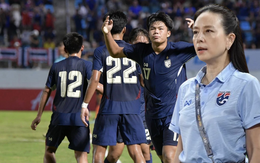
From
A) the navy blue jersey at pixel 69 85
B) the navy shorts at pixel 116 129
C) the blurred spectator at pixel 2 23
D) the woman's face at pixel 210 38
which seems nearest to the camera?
the woman's face at pixel 210 38

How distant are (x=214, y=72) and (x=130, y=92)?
12.8 feet

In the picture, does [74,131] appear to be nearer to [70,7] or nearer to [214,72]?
[214,72]

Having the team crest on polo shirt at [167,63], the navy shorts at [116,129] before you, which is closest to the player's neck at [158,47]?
the team crest on polo shirt at [167,63]

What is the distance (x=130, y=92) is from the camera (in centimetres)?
638

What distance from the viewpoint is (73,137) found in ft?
20.7

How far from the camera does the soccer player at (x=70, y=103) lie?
631 cm

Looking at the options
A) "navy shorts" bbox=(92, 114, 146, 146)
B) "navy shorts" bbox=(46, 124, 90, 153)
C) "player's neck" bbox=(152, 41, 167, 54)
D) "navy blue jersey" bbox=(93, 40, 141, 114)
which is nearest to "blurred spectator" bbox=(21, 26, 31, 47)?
"navy shorts" bbox=(46, 124, 90, 153)

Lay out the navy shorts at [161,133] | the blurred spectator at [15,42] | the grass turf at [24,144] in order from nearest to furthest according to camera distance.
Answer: the navy shorts at [161,133], the grass turf at [24,144], the blurred spectator at [15,42]

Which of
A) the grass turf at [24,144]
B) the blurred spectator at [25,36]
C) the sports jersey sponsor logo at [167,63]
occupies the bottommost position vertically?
the grass turf at [24,144]

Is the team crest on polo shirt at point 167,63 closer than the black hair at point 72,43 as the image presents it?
Yes

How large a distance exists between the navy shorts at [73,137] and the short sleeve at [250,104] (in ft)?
13.8

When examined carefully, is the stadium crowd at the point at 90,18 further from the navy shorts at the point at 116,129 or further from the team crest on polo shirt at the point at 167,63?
the team crest on polo shirt at the point at 167,63

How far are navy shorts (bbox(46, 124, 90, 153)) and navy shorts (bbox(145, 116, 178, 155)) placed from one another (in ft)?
3.60

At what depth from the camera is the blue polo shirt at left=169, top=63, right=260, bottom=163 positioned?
7.63 feet
